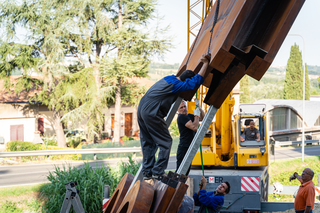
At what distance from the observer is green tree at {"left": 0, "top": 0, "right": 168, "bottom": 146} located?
2258 centimetres

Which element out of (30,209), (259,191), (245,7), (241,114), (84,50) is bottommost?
(30,209)

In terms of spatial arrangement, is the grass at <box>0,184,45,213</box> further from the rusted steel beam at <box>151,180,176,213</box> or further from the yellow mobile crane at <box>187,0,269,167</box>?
the rusted steel beam at <box>151,180,176,213</box>

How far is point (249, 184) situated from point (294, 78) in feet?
162

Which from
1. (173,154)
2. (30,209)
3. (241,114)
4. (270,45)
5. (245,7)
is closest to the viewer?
(245,7)

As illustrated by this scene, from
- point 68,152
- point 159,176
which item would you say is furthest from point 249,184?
point 68,152

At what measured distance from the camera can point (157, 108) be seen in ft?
10.2

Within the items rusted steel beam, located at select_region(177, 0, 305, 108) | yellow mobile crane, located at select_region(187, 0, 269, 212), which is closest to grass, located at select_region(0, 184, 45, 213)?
yellow mobile crane, located at select_region(187, 0, 269, 212)

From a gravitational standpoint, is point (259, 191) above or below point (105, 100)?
below

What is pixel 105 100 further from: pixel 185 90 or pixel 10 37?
pixel 185 90

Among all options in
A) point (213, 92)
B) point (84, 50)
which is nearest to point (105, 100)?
point (84, 50)

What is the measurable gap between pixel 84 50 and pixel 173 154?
11.3 meters

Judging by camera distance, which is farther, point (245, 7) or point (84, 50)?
point (84, 50)

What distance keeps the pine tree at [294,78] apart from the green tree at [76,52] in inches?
1376

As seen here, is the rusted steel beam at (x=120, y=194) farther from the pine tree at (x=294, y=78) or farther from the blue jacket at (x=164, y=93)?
the pine tree at (x=294, y=78)
